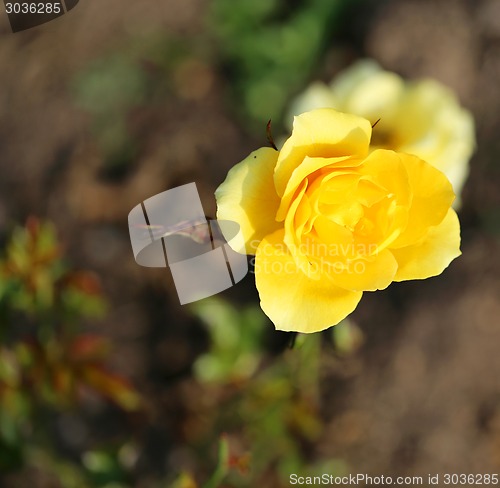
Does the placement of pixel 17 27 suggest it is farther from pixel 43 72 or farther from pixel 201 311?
pixel 201 311

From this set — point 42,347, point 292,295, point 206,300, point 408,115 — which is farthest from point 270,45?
point 292,295

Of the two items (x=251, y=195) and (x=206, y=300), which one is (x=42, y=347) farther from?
(x=251, y=195)

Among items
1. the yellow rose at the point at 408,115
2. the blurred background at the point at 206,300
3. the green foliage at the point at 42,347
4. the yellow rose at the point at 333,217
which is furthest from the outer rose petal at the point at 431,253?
the green foliage at the point at 42,347

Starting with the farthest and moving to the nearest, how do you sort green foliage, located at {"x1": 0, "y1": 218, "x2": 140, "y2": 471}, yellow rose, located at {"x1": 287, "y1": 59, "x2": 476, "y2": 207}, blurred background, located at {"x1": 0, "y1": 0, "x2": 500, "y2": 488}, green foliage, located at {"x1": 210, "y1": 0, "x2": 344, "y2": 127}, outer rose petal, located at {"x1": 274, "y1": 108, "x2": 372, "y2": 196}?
green foliage, located at {"x1": 210, "y1": 0, "x2": 344, "y2": 127}, blurred background, located at {"x1": 0, "y1": 0, "x2": 500, "y2": 488}, green foliage, located at {"x1": 0, "y1": 218, "x2": 140, "y2": 471}, yellow rose, located at {"x1": 287, "y1": 59, "x2": 476, "y2": 207}, outer rose petal, located at {"x1": 274, "y1": 108, "x2": 372, "y2": 196}

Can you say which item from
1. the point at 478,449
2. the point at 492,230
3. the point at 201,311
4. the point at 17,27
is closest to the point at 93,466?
the point at 201,311

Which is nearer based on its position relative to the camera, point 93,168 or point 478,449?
point 478,449

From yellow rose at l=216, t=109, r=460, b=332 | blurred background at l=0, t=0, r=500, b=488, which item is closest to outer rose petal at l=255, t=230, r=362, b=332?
yellow rose at l=216, t=109, r=460, b=332

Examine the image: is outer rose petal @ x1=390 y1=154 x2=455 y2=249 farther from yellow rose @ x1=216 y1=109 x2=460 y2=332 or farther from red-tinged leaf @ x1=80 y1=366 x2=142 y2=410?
red-tinged leaf @ x1=80 y1=366 x2=142 y2=410
